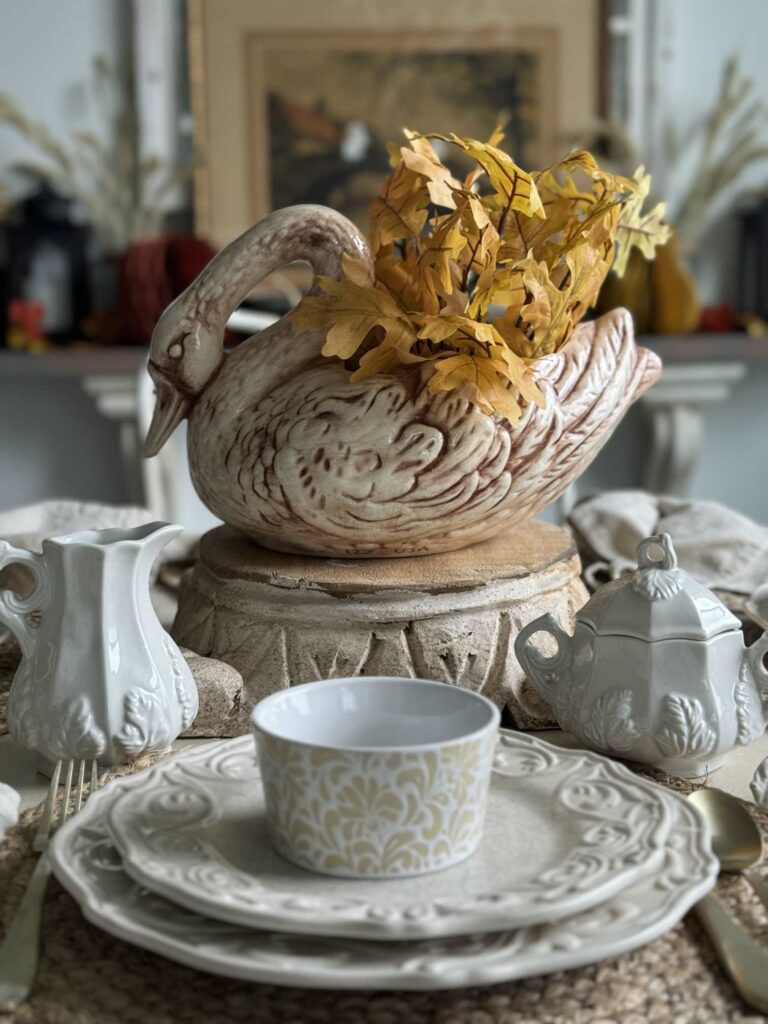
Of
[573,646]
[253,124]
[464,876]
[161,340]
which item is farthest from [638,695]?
[253,124]

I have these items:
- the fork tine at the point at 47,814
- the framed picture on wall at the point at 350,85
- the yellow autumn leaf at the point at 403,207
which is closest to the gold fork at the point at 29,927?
the fork tine at the point at 47,814

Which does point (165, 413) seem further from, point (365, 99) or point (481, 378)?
point (365, 99)

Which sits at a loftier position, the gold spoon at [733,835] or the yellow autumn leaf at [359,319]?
the yellow autumn leaf at [359,319]

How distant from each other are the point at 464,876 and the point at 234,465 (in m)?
0.41

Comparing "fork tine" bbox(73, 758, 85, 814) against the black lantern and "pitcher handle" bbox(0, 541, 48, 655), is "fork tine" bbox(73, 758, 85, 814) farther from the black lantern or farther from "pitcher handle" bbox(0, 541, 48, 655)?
the black lantern

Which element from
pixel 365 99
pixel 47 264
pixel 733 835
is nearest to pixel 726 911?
pixel 733 835

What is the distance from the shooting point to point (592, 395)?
2.94 ft

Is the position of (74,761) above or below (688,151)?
below

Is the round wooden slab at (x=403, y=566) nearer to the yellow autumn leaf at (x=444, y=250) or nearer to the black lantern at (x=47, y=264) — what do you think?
the yellow autumn leaf at (x=444, y=250)

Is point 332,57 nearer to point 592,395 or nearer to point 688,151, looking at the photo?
point 688,151

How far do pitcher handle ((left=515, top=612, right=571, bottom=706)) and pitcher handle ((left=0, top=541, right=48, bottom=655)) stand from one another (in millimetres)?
294

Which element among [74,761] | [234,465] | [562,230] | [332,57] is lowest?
[74,761]

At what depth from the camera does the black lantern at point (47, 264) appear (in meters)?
2.54

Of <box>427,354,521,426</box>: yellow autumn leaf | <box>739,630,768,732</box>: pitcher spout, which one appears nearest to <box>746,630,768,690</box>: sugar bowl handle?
<box>739,630,768,732</box>: pitcher spout
